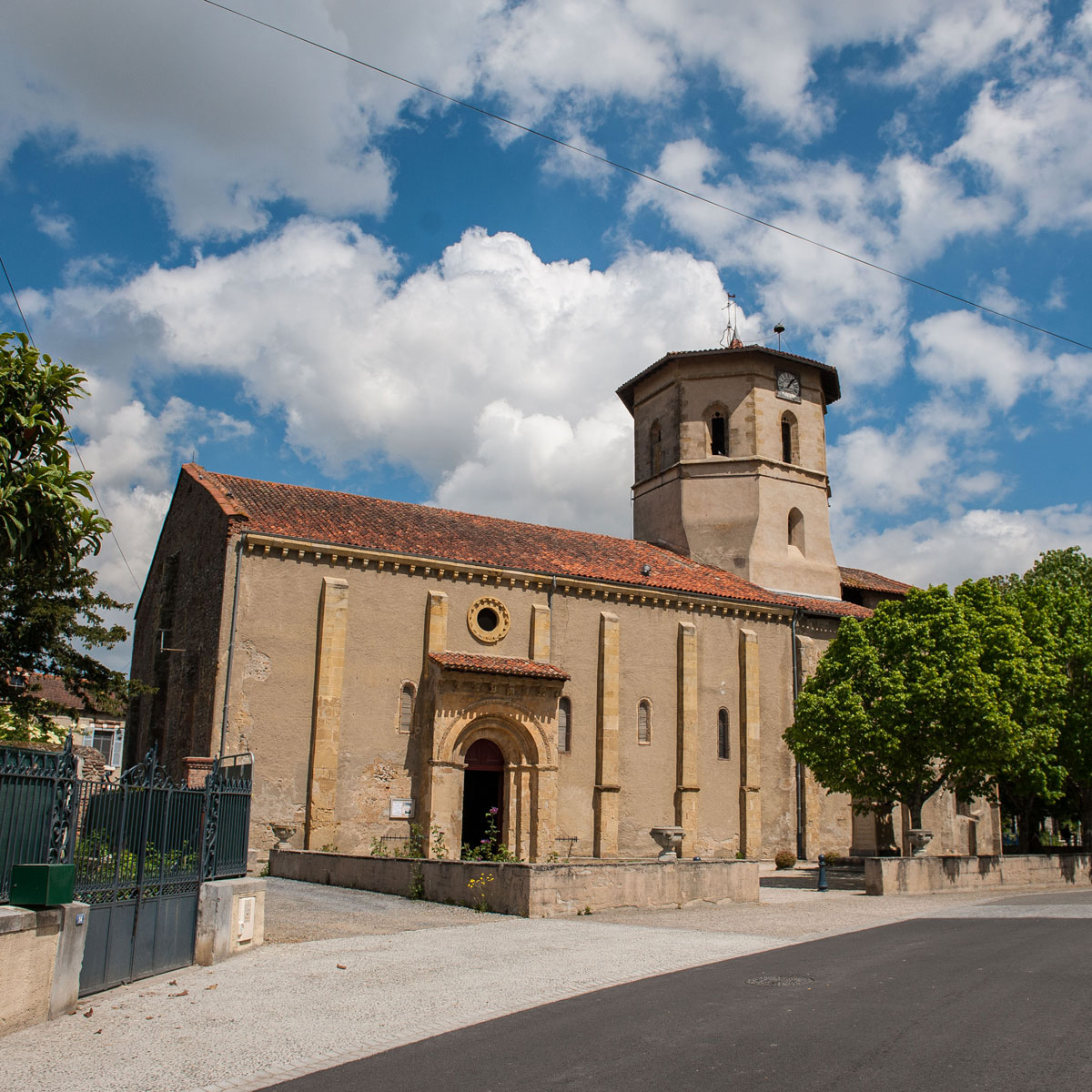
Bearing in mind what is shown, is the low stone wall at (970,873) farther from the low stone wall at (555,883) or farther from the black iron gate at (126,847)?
the black iron gate at (126,847)

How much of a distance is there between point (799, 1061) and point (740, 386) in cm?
3093

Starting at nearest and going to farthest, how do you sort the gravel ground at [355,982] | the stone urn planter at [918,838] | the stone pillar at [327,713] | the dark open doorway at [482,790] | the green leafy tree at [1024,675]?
the gravel ground at [355,982], the stone urn planter at [918,838], the stone pillar at [327,713], the green leafy tree at [1024,675], the dark open doorway at [482,790]

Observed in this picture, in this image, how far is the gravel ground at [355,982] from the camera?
7086mm

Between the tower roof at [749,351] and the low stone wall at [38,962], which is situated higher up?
the tower roof at [749,351]

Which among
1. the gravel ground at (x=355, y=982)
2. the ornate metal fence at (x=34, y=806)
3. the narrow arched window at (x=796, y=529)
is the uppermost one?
the narrow arched window at (x=796, y=529)

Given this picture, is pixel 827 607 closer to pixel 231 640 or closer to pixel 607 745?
pixel 607 745

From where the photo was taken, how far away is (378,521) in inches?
1106

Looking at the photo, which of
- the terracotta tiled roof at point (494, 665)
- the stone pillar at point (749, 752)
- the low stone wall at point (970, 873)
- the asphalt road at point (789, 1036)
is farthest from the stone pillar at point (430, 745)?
the asphalt road at point (789, 1036)

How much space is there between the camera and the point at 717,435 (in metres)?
36.2

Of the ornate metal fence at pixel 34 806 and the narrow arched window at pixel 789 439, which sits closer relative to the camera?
the ornate metal fence at pixel 34 806

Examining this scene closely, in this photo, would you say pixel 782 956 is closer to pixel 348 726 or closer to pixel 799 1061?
pixel 799 1061

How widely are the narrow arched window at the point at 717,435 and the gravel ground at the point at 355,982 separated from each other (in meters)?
20.7

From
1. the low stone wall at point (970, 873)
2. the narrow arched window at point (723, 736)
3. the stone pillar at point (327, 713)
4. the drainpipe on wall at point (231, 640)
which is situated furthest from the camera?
the narrow arched window at point (723, 736)

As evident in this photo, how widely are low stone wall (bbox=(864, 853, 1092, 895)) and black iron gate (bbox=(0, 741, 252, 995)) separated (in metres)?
14.2
